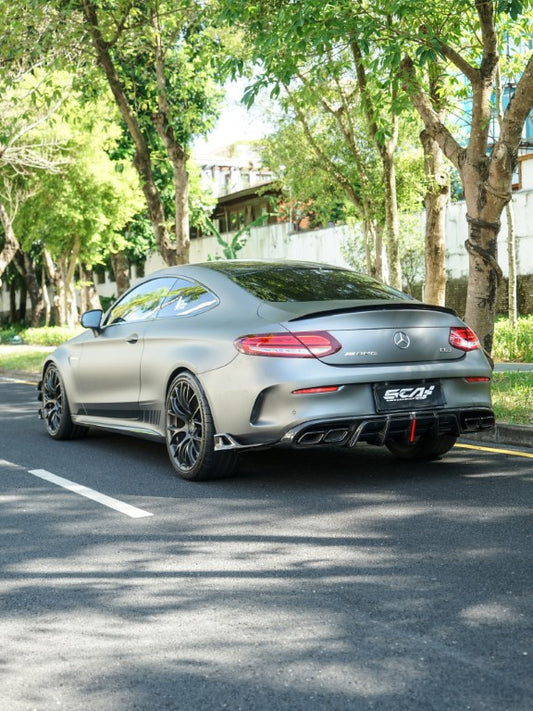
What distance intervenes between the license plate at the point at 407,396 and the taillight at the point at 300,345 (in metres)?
0.41

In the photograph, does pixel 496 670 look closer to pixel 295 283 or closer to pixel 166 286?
pixel 295 283

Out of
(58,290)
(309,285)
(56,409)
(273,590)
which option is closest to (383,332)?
(309,285)

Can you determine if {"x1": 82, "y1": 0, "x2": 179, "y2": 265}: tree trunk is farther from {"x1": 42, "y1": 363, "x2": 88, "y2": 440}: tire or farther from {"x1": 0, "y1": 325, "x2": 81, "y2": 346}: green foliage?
{"x1": 0, "y1": 325, "x2": 81, "y2": 346}: green foliage

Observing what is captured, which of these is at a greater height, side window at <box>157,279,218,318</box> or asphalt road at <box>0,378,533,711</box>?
side window at <box>157,279,218,318</box>

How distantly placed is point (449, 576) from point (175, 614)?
1.27m

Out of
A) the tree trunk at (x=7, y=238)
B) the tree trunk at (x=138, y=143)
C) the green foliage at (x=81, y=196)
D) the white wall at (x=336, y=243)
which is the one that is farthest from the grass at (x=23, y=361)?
the white wall at (x=336, y=243)

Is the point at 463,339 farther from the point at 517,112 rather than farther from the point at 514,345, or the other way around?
the point at 514,345

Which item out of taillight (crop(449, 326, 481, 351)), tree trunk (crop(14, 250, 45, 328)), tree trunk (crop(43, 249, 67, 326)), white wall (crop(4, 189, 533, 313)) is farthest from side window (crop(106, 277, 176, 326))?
tree trunk (crop(14, 250, 45, 328))

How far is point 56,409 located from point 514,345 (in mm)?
9091

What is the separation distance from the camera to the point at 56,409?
9734 millimetres

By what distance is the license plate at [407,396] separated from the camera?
21.8 ft

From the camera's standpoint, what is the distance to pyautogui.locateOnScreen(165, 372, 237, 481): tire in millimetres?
6980

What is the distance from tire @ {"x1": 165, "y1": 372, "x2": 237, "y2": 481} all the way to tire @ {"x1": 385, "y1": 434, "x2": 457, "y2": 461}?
59.5 inches

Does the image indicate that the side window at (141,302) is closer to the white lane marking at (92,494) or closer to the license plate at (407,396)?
the white lane marking at (92,494)
